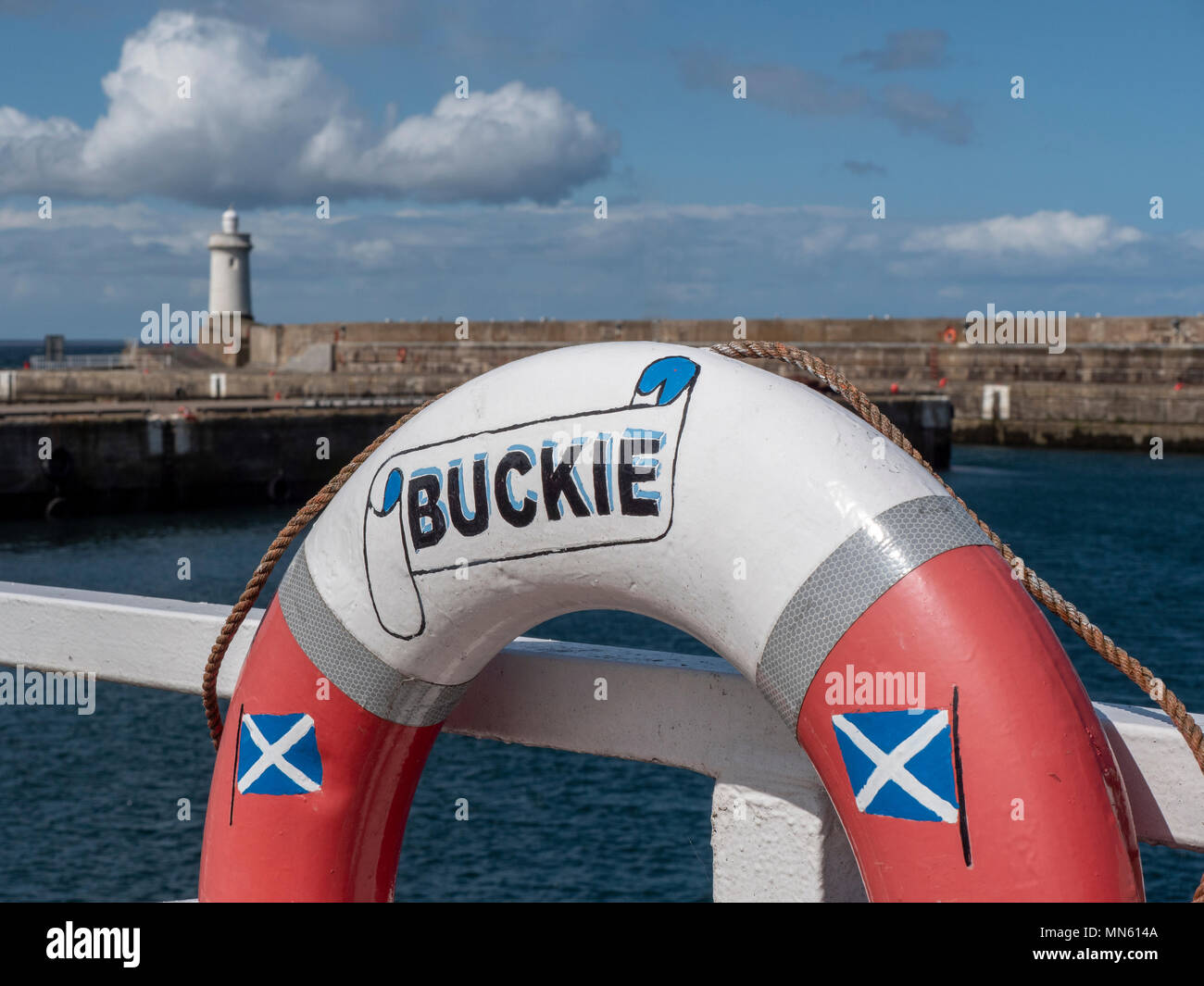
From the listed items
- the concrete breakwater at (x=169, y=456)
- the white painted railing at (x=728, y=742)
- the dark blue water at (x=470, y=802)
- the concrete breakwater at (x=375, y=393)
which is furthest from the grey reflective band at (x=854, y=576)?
the concrete breakwater at (x=375, y=393)

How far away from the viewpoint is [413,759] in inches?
93.5

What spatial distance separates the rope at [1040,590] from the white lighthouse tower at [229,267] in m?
42.5

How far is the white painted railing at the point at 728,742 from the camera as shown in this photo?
1.91 metres

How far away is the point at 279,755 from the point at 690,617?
0.84 m

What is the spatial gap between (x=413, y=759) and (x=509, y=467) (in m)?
0.67

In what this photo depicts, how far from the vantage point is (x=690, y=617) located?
1.94 metres

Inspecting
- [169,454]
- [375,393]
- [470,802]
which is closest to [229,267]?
[375,393]

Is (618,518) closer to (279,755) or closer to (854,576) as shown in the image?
(854,576)

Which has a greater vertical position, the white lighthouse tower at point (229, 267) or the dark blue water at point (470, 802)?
the white lighthouse tower at point (229, 267)

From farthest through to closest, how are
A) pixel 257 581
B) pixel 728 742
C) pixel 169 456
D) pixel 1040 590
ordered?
pixel 169 456 → pixel 257 581 → pixel 728 742 → pixel 1040 590

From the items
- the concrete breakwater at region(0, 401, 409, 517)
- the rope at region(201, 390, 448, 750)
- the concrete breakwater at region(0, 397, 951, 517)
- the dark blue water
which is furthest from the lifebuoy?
the concrete breakwater at region(0, 401, 409, 517)

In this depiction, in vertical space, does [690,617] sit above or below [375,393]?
below

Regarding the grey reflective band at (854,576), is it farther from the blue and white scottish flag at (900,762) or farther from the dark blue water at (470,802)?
A: the dark blue water at (470,802)
